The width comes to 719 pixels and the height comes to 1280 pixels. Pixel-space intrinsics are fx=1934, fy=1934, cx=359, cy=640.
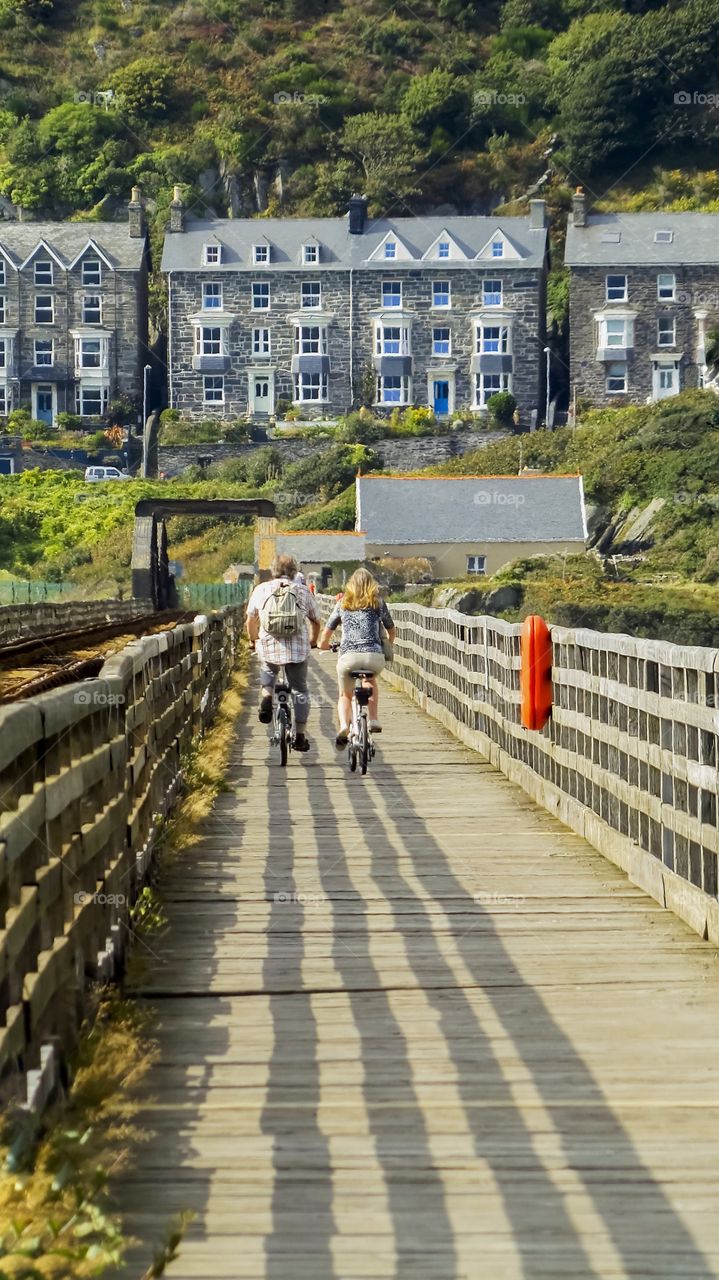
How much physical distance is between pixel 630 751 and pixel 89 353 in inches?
4155

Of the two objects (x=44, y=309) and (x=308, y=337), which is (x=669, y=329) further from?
(x=44, y=309)

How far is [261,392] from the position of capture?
113 m

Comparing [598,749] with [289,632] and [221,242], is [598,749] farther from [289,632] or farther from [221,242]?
[221,242]

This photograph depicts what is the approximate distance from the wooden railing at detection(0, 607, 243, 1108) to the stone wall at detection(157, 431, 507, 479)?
312 ft

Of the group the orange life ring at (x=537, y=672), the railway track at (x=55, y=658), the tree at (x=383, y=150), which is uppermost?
the tree at (x=383, y=150)

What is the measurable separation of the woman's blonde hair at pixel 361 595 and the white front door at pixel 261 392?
98.1 metres

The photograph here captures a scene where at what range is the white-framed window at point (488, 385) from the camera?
364ft

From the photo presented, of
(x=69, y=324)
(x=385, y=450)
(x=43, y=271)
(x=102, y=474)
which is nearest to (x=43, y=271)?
(x=43, y=271)

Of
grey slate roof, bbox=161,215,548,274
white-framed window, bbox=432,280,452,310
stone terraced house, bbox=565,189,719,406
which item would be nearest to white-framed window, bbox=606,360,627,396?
stone terraced house, bbox=565,189,719,406

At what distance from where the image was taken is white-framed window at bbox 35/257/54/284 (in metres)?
115

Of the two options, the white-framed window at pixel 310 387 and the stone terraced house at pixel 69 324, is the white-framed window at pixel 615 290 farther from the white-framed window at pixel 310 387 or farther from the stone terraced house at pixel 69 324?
the stone terraced house at pixel 69 324

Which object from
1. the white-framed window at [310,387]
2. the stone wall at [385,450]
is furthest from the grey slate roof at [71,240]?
the stone wall at [385,450]

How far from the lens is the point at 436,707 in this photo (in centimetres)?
2286

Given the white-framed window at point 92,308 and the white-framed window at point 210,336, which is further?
the white-framed window at point 92,308
